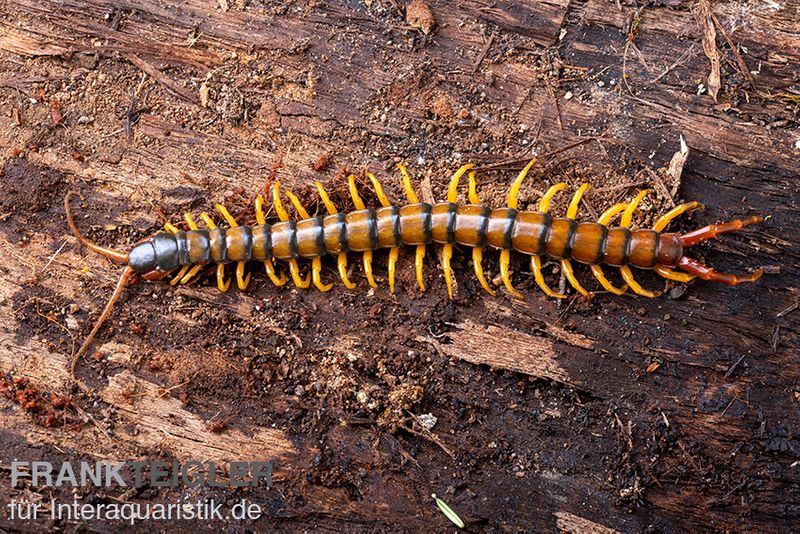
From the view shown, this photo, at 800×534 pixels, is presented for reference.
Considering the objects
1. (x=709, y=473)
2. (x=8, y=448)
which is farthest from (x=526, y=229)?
(x=8, y=448)

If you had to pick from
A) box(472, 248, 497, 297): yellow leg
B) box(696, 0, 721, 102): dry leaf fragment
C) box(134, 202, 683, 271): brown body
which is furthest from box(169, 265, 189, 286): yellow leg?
box(696, 0, 721, 102): dry leaf fragment

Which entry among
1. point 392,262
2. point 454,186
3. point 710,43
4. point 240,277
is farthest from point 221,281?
point 710,43

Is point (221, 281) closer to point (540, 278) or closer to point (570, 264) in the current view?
point (540, 278)

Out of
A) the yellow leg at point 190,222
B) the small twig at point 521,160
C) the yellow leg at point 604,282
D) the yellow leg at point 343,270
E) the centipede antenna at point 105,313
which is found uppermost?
the small twig at point 521,160

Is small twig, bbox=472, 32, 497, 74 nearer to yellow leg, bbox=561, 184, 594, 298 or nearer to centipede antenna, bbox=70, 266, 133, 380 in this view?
yellow leg, bbox=561, 184, 594, 298

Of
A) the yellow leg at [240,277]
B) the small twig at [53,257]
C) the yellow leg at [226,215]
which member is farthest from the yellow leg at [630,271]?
the small twig at [53,257]

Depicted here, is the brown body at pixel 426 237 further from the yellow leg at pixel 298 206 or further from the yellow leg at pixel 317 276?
the yellow leg at pixel 298 206
